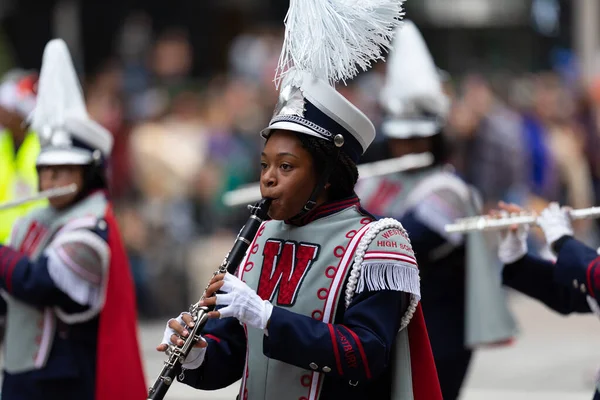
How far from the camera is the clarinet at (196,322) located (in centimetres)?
397

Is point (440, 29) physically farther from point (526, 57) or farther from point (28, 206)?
point (28, 206)

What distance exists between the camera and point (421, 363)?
4215 millimetres

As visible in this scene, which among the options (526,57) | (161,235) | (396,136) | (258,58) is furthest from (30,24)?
(396,136)

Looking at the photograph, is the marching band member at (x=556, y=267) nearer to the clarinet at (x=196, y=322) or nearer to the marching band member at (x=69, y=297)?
the clarinet at (x=196, y=322)

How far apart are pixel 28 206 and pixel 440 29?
42.4 feet

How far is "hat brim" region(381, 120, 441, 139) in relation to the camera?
22.1 ft

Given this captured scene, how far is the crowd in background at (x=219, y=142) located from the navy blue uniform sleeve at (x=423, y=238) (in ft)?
15.2

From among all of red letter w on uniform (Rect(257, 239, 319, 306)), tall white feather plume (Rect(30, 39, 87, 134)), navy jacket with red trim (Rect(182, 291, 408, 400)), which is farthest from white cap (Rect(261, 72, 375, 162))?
tall white feather plume (Rect(30, 39, 87, 134))

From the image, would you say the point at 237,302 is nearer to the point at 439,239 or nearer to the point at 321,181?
the point at 321,181

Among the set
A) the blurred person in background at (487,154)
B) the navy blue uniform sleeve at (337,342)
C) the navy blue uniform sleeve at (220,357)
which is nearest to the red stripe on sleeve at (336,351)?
the navy blue uniform sleeve at (337,342)

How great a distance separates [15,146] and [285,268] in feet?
15.0

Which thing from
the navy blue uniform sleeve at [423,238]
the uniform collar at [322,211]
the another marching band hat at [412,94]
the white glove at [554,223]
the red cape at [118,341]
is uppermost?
the another marching band hat at [412,94]

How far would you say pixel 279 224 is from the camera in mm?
4324

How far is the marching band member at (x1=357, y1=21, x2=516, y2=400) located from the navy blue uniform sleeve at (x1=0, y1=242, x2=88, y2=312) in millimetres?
1640
